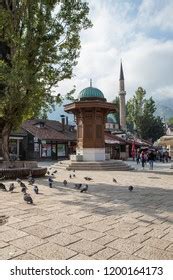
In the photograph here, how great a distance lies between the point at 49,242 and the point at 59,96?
472 inches

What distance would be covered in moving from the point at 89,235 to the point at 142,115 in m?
58.5

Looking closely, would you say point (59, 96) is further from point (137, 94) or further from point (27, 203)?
point (137, 94)

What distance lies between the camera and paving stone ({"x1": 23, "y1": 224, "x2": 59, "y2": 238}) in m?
5.62

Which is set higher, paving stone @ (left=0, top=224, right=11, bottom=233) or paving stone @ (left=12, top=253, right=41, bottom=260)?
paving stone @ (left=0, top=224, right=11, bottom=233)

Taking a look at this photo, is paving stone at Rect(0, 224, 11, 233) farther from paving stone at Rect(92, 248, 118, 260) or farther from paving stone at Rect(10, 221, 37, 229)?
paving stone at Rect(92, 248, 118, 260)

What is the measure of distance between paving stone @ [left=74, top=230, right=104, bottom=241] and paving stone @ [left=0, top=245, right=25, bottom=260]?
1.27 metres

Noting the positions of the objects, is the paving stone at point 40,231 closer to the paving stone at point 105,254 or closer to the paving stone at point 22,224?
the paving stone at point 22,224

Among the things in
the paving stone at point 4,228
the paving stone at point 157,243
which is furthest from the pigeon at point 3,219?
the paving stone at point 157,243

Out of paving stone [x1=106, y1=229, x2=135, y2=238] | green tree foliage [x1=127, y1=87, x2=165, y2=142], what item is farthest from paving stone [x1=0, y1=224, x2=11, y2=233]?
green tree foliage [x1=127, y1=87, x2=165, y2=142]

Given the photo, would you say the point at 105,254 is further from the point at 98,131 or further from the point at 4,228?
the point at 98,131

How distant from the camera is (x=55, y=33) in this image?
1555 centimetres

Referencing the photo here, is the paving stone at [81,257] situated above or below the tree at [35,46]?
below

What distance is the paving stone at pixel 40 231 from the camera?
5.62m

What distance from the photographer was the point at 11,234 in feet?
18.3
